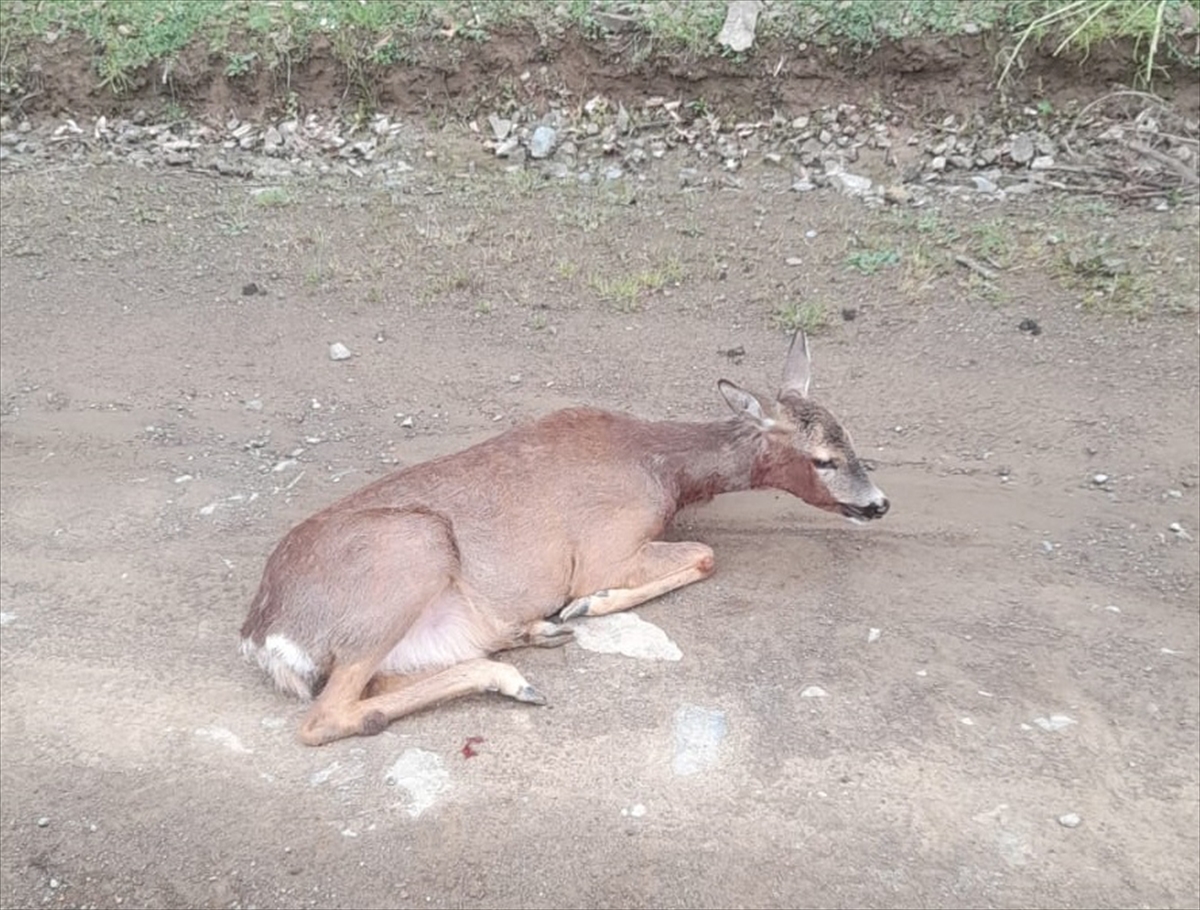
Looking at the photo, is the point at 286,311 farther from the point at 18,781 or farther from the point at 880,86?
the point at 880,86

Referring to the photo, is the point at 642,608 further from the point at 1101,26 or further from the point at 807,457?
the point at 1101,26

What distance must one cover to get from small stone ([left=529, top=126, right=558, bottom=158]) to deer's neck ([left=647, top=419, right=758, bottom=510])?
13.6ft

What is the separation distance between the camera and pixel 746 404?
5.18 meters

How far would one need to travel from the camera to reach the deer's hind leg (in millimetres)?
4938

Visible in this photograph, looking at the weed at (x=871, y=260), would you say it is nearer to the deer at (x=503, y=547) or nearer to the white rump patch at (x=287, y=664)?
the deer at (x=503, y=547)

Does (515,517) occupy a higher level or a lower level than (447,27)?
lower

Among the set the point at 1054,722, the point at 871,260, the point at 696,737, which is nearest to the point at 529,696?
the point at 696,737

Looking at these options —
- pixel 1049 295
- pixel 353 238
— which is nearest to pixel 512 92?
pixel 353 238

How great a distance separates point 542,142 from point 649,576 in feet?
15.7

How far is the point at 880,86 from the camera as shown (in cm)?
868

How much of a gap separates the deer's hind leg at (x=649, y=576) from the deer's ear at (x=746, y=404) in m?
0.61

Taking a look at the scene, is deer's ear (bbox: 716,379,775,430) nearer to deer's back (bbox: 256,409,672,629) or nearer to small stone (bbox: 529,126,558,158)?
deer's back (bbox: 256,409,672,629)

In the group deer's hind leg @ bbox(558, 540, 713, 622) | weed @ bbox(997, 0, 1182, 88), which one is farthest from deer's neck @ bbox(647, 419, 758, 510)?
weed @ bbox(997, 0, 1182, 88)

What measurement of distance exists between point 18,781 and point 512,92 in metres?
6.55
